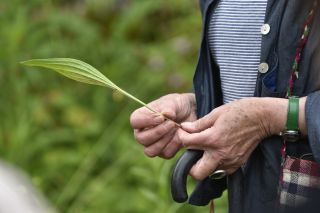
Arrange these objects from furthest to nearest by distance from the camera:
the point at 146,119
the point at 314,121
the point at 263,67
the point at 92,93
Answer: the point at 92,93, the point at 146,119, the point at 263,67, the point at 314,121

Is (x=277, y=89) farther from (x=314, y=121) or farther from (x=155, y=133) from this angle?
(x=155, y=133)

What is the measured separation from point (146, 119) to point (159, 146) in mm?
79

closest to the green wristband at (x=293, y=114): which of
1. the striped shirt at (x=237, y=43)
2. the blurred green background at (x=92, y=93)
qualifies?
the striped shirt at (x=237, y=43)

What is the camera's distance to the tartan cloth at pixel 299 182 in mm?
1401

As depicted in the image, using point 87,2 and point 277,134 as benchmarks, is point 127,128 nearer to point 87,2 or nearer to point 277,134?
point 87,2

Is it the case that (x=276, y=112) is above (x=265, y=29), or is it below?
below

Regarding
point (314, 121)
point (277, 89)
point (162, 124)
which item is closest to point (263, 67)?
point (277, 89)

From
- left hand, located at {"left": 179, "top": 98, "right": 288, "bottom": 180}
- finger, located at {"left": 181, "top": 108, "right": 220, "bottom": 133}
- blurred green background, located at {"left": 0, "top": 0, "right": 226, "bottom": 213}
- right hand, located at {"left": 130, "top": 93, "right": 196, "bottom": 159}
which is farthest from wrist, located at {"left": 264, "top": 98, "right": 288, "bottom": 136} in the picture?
blurred green background, located at {"left": 0, "top": 0, "right": 226, "bottom": 213}

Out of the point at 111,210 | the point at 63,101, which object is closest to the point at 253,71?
the point at 111,210

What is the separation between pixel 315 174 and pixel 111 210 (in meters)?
1.85

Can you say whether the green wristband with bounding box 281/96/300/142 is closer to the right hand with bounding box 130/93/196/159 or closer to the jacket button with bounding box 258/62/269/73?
the jacket button with bounding box 258/62/269/73

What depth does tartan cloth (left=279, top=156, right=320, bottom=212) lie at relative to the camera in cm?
140

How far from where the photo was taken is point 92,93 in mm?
4027

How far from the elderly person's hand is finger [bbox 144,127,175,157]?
0.15m
